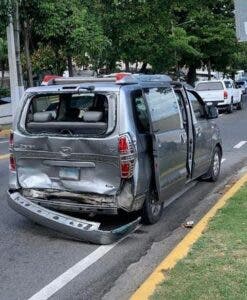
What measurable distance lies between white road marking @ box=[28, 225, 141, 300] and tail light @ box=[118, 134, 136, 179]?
852 millimetres

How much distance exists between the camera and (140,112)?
762 cm

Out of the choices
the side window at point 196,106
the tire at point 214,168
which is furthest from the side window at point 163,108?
the tire at point 214,168

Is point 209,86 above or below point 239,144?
above

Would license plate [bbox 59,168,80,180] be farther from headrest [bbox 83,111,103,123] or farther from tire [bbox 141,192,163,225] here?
tire [bbox 141,192,163,225]

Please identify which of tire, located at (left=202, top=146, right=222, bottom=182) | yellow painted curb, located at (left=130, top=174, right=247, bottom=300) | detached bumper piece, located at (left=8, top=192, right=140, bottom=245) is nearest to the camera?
yellow painted curb, located at (left=130, top=174, right=247, bottom=300)

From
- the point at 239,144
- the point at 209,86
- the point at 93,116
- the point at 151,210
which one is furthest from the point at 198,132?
the point at 209,86

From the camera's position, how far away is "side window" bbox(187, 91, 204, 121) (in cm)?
967

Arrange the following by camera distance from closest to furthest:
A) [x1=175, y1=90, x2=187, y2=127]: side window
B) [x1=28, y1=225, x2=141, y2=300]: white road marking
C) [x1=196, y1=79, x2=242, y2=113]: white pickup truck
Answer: [x1=28, y1=225, x2=141, y2=300]: white road marking, [x1=175, y1=90, x2=187, y2=127]: side window, [x1=196, y1=79, x2=242, y2=113]: white pickup truck

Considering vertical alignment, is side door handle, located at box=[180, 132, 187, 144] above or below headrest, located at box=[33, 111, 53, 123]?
below

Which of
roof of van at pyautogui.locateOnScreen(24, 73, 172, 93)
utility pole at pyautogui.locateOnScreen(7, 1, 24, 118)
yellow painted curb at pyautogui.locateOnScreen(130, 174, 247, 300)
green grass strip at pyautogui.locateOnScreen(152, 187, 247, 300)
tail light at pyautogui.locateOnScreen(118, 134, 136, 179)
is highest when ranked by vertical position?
utility pole at pyautogui.locateOnScreen(7, 1, 24, 118)

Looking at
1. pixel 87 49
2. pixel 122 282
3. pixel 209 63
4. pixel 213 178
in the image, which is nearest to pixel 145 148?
pixel 122 282

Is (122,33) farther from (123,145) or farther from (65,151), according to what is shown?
(123,145)

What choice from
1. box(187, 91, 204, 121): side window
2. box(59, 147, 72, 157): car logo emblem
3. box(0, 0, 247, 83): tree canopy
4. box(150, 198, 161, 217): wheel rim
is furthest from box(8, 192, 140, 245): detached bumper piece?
box(0, 0, 247, 83): tree canopy

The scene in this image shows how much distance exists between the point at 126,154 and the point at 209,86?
24786 mm
